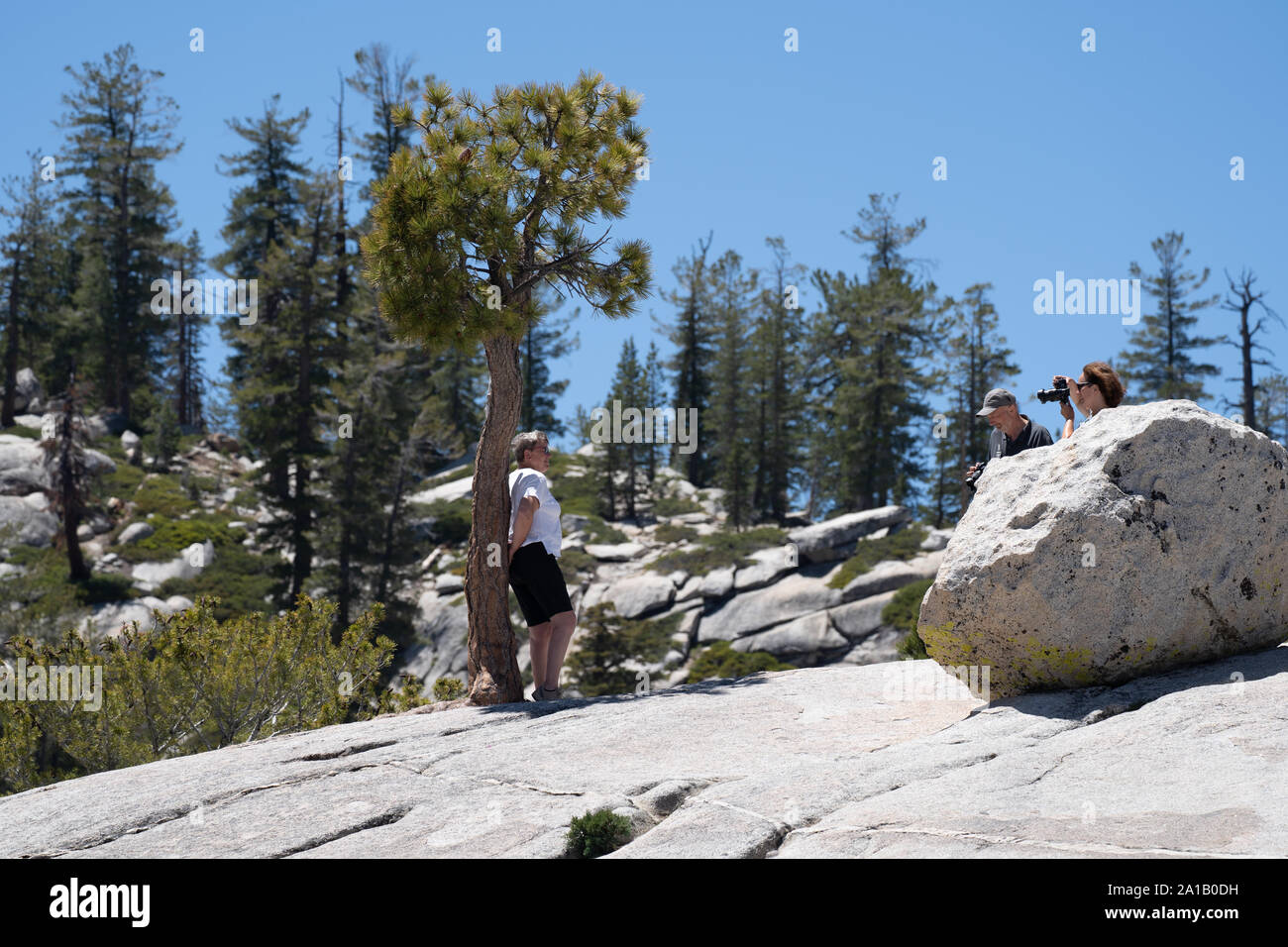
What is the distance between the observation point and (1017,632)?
7742 mm

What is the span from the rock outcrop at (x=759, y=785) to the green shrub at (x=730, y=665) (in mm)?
21977

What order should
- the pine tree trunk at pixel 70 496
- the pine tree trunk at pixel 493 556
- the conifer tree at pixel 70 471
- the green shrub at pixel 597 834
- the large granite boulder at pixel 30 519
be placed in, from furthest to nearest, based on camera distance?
1. the large granite boulder at pixel 30 519
2. the pine tree trunk at pixel 70 496
3. the conifer tree at pixel 70 471
4. the pine tree trunk at pixel 493 556
5. the green shrub at pixel 597 834

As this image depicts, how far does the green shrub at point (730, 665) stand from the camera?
30.8 metres

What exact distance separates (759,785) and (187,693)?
925cm

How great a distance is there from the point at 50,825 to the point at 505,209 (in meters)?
6.37

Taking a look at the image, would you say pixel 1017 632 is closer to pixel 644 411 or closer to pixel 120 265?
pixel 644 411

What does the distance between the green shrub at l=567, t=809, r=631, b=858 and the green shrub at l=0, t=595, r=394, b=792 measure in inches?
302

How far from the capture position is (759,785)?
258 inches

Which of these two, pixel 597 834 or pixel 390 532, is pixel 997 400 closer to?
pixel 597 834

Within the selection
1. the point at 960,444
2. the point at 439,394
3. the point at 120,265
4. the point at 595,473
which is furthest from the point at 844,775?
the point at 120,265

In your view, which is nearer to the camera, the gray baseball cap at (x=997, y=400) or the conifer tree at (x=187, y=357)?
the gray baseball cap at (x=997, y=400)

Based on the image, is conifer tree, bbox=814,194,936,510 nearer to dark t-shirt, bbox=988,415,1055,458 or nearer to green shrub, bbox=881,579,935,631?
green shrub, bbox=881,579,935,631

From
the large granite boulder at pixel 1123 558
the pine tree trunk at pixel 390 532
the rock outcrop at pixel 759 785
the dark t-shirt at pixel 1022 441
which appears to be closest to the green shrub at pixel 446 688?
the rock outcrop at pixel 759 785

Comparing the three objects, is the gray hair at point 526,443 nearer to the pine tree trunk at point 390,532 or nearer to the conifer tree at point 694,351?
the pine tree trunk at point 390,532
